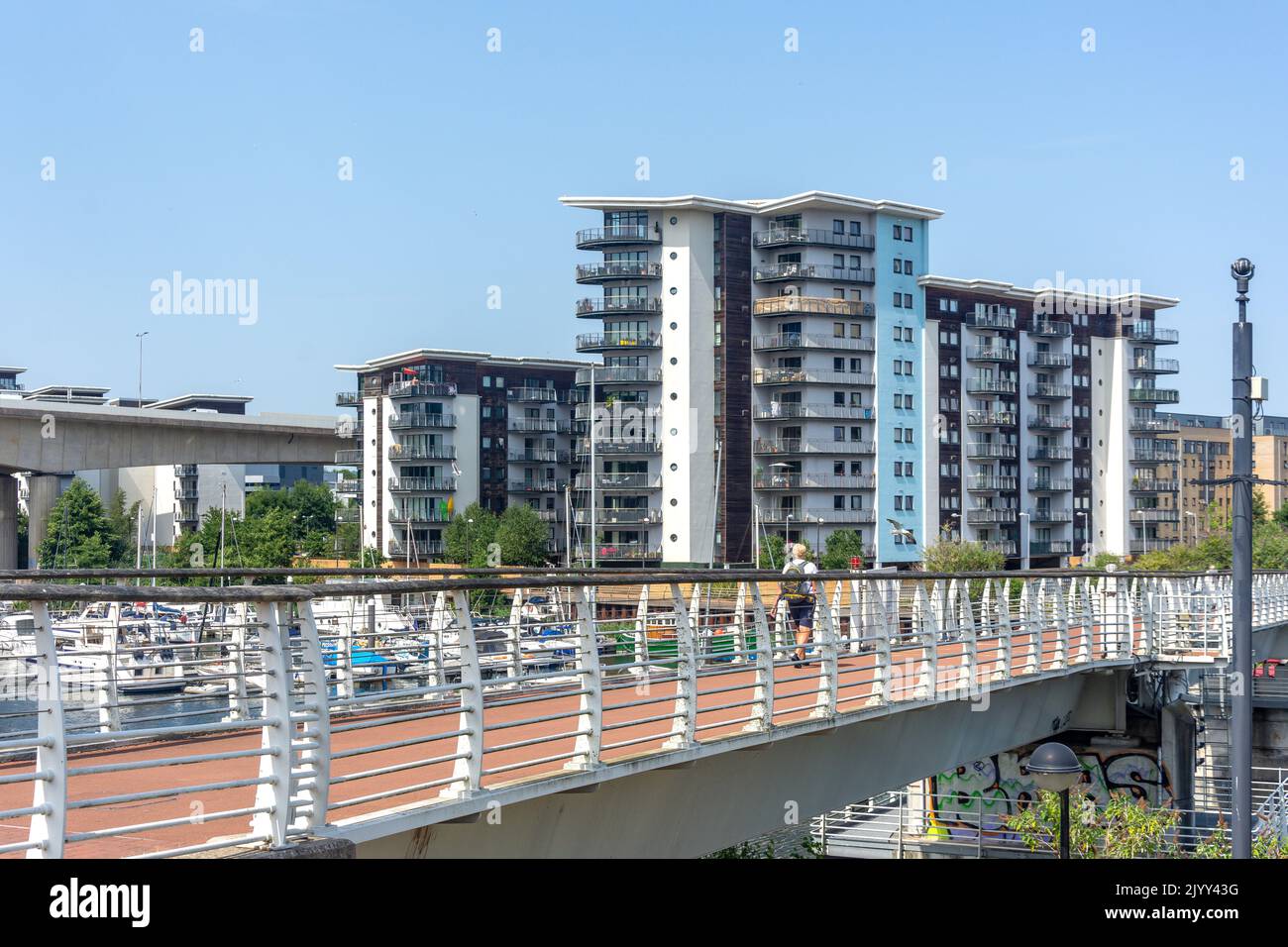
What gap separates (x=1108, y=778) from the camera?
26.0m

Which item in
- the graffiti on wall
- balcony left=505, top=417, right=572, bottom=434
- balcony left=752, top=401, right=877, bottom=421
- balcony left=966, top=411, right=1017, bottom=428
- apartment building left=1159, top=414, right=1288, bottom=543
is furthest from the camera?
apartment building left=1159, top=414, right=1288, bottom=543

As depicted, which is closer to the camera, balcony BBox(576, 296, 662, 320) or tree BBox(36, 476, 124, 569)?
balcony BBox(576, 296, 662, 320)

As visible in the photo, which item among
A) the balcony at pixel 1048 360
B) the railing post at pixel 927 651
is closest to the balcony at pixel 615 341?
the balcony at pixel 1048 360

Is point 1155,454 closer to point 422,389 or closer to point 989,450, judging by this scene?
point 989,450

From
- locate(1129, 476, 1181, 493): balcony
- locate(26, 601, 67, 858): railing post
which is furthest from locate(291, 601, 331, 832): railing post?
locate(1129, 476, 1181, 493): balcony

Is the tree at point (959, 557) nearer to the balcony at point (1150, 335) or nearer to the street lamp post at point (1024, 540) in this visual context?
the street lamp post at point (1024, 540)

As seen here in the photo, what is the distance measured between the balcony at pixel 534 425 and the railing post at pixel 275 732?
97456 millimetres

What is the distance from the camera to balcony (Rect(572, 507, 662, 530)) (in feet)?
287

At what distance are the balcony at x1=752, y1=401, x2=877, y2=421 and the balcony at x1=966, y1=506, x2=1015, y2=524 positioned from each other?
38.6 feet

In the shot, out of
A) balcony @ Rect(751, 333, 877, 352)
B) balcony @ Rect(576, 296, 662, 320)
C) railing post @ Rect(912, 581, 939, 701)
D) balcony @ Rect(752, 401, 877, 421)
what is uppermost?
balcony @ Rect(576, 296, 662, 320)

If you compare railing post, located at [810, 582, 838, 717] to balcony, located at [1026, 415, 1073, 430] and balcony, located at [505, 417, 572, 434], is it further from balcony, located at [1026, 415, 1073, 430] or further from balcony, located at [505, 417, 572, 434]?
balcony, located at [1026, 415, 1073, 430]

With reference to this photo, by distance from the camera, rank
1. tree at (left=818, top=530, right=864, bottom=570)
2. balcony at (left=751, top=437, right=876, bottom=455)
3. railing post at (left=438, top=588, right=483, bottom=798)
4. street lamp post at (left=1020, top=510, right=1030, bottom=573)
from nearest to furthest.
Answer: railing post at (left=438, top=588, right=483, bottom=798) → tree at (left=818, top=530, right=864, bottom=570) → balcony at (left=751, top=437, right=876, bottom=455) → street lamp post at (left=1020, top=510, right=1030, bottom=573)

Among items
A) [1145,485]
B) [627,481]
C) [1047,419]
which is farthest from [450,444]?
[1145,485]
